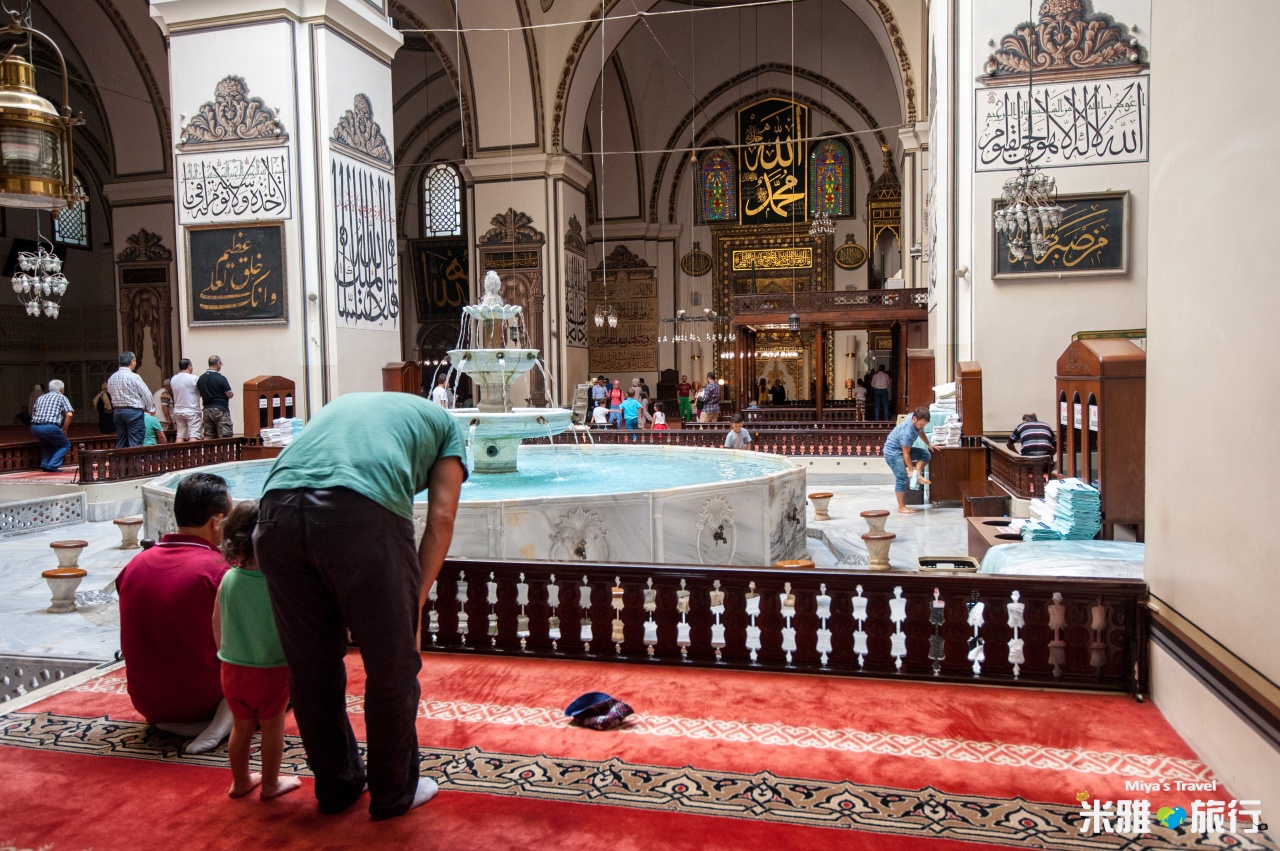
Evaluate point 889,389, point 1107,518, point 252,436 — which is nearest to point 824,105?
point 889,389

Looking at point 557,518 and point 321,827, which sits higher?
point 557,518

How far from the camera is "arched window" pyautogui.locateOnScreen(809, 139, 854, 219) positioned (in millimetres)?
19250

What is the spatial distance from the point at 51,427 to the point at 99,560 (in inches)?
151

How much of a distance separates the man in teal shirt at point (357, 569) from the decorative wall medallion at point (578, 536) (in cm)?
225

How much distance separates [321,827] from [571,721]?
0.70m

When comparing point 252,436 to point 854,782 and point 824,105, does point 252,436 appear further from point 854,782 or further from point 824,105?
point 824,105

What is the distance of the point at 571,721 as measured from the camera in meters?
2.29

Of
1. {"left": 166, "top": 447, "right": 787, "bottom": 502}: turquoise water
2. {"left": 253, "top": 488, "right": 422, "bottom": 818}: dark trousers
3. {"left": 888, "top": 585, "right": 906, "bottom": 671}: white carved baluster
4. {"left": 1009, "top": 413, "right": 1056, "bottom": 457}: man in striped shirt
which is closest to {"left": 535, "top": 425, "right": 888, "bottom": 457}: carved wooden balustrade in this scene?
{"left": 166, "top": 447, "right": 787, "bottom": 502}: turquoise water

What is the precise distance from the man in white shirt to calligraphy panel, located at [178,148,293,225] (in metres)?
1.78

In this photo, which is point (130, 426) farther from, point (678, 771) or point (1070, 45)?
point (1070, 45)

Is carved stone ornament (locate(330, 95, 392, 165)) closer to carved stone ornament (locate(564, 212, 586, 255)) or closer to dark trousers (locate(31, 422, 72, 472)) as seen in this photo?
dark trousers (locate(31, 422, 72, 472))

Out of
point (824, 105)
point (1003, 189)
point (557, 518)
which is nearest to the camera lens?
point (557, 518)

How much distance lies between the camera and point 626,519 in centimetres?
421

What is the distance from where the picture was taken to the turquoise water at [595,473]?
526 centimetres
